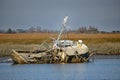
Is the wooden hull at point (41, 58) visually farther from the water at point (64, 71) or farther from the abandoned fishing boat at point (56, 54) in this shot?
the water at point (64, 71)

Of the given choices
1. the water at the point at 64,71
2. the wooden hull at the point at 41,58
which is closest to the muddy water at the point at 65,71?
the water at the point at 64,71

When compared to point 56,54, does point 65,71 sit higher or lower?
lower

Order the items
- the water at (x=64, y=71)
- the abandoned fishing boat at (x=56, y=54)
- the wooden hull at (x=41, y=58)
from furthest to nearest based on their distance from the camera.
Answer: the wooden hull at (x=41, y=58) → the abandoned fishing boat at (x=56, y=54) → the water at (x=64, y=71)

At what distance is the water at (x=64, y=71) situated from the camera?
75.4 metres

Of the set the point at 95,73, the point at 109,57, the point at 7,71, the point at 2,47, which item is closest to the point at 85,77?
the point at 95,73

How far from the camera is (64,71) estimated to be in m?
81.4

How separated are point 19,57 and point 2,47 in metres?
12.5

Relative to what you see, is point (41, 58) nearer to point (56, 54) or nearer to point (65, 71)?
point (56, 54)

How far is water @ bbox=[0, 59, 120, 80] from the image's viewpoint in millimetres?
75438

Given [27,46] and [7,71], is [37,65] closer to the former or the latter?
[7,71]

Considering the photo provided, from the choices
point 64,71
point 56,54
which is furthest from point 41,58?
point 64,71

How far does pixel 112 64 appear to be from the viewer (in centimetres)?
8875

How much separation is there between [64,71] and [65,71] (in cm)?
10

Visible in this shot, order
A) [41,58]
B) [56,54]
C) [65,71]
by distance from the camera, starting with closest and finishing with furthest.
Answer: [65,71]
[56,54]
[41,58]
